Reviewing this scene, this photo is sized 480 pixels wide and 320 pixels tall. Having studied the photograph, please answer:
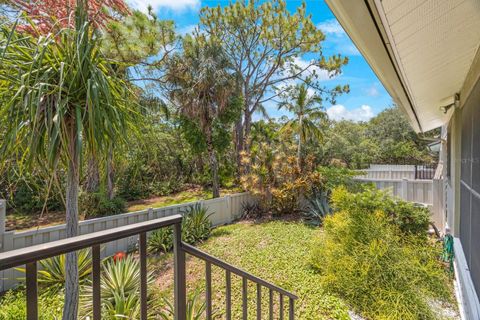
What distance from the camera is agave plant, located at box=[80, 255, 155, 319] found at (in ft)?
9.40

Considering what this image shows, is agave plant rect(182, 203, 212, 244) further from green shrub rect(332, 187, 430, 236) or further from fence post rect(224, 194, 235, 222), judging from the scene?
green shrub rect(332, 187, 430, 236)

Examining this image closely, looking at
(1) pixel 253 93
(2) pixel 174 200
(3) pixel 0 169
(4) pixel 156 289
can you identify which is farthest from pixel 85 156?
(1) pixel 253 93

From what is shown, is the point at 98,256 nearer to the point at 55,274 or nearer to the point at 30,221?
the point at 55,274

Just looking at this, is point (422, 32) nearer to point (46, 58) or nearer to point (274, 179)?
point (46, 58)

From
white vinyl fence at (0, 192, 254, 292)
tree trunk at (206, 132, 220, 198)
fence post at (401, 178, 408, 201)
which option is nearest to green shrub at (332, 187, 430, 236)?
fence post at (401, 178, 408, 201)

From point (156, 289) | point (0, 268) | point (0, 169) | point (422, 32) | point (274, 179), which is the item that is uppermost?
point (422, 32)

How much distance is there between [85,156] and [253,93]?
11996 mm

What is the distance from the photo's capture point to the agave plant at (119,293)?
2.87 meters

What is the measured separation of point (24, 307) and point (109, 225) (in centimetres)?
224

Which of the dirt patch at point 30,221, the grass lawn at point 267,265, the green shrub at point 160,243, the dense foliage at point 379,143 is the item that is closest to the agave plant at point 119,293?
the grass lawn at point 267,265

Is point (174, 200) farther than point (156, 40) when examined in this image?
Yes

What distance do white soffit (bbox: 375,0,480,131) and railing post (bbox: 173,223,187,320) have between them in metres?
1.42

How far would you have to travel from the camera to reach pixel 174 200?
32.9 feet

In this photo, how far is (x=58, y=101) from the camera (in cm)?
179
